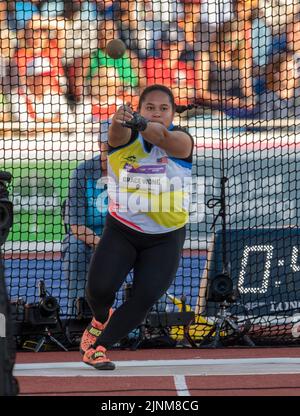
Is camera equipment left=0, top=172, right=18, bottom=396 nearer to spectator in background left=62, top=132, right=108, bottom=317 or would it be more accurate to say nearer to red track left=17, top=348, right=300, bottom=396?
red track left=17, top=348, right=300, bottom=396

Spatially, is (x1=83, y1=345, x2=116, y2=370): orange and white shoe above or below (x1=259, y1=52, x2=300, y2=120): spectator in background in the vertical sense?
below

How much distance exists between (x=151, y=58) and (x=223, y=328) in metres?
4.19

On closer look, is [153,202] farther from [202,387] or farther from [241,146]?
[241,146]

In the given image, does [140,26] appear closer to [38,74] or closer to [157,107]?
[38,74]

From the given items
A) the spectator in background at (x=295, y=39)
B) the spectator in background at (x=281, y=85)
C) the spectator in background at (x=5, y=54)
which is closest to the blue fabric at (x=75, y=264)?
the spectator in background at (x=5, y=54)

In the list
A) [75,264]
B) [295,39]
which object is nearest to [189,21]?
[295,39]

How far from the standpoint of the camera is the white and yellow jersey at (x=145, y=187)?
659 cm

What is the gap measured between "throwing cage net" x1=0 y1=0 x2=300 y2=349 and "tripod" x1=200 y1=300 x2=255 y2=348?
23 mm

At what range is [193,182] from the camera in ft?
33.2

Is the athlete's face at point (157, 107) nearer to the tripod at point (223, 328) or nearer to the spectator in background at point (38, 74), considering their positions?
the tripod at point (223, 328)

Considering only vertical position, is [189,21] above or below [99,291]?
above

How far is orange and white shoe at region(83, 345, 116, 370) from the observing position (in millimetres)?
6730

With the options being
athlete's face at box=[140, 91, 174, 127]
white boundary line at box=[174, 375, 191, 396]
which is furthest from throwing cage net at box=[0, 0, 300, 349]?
white boundary line at box=[174, 375, 191, 396]
